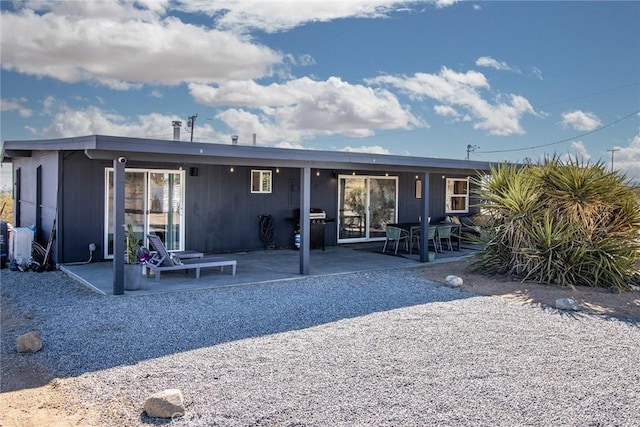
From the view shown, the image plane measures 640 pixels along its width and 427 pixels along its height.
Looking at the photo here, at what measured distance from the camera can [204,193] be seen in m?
10.7

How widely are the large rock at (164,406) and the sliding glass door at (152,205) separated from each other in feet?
21.6

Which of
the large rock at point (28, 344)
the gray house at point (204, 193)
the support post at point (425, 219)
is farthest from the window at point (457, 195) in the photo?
the large rock at point (28, 344)

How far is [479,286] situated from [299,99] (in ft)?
65.0

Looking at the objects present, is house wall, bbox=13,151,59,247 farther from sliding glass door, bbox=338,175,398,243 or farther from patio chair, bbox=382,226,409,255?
patio chair, bbox=382,226,409,255

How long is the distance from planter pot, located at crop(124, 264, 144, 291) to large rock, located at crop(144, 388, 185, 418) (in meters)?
4.07

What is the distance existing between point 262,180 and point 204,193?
148 cm

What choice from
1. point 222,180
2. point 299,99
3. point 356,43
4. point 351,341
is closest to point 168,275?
point 222,180

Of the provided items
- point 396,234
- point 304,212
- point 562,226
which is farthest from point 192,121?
point 562,226

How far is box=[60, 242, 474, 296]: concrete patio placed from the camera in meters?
7.57

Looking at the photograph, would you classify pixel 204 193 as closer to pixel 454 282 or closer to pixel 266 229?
pixel 266 229

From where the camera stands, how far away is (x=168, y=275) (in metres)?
8.47

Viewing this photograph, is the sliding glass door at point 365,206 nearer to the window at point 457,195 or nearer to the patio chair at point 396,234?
the patio chair at point 396,234

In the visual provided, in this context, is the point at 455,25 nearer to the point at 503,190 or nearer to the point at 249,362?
the point at 503,190

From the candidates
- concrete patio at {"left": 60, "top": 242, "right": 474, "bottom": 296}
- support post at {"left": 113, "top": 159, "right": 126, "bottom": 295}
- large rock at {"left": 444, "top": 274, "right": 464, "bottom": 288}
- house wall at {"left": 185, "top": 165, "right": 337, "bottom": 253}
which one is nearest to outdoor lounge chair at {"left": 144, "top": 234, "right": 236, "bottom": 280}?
concrete patio at {"left": 60, "top": 242, "right": 474, "bottom": 296}
